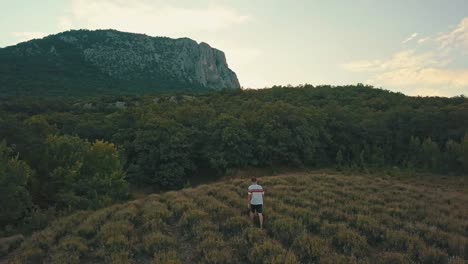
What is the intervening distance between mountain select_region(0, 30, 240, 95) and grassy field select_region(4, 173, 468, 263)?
88.6 meters

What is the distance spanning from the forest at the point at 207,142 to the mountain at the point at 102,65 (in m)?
35.3

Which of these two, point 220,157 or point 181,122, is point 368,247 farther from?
point 181,122

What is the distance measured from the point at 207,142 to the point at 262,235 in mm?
37966

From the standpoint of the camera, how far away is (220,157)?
150ft

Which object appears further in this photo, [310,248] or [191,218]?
[191,218]

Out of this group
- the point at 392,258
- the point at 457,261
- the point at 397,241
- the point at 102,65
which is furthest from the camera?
the point at 102,65

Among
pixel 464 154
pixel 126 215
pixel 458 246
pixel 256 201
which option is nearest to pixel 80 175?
pixel 126 215

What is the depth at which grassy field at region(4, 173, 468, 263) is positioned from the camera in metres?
10.1

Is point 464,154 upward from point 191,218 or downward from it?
downward

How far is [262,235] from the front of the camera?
38.4 ft

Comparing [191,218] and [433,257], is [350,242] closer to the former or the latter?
[433,257]

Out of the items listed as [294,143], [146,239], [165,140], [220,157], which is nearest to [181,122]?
[165,140]

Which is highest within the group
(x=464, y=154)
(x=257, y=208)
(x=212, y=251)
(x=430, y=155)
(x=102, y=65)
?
(x=102, y=65)

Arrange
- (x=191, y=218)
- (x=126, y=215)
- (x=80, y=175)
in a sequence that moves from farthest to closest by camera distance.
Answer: (x=80, y=175) → (x=126, y=215) → (x=191, y=218)
